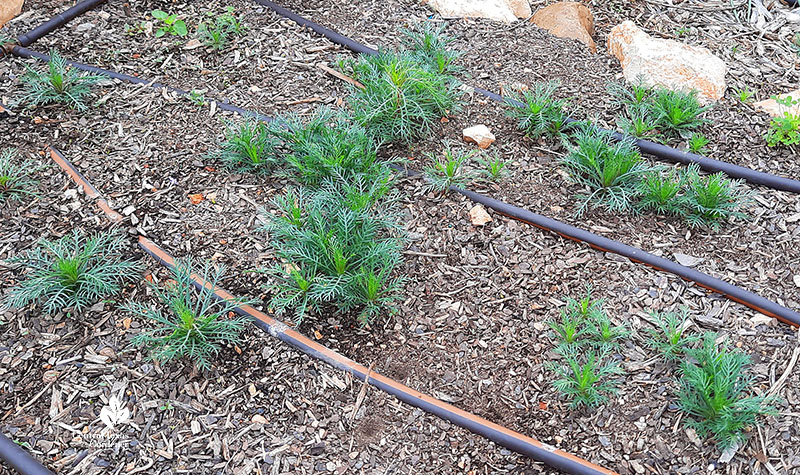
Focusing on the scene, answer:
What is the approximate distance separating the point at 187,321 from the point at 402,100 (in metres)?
1.50

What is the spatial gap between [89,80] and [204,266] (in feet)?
4.86

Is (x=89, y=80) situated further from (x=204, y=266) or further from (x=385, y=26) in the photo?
(x=385, y=26)

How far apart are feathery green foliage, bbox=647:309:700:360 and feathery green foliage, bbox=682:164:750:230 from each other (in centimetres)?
55

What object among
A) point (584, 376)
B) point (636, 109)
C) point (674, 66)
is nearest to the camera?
point (584, 376)

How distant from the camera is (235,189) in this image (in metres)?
2.91

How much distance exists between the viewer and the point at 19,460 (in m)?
1.98

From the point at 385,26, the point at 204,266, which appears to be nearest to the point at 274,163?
the point at 204,266

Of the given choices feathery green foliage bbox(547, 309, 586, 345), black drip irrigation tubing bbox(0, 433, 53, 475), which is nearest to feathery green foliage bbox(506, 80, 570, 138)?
feathery green foliage bbox(547, 309, 586, 345)

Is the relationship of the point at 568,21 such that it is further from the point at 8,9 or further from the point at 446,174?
the point at 8,9

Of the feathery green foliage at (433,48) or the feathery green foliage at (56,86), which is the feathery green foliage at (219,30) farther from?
the feathery green foliage at (433,48)

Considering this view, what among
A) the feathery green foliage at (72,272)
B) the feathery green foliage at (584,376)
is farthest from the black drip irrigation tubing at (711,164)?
the feathery green foliage at (72,272)

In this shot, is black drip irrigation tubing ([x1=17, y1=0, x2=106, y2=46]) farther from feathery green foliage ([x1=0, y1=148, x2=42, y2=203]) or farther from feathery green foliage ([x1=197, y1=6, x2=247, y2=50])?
feathery green foliage ([x1=0, y1=148, x2=42, y2=203])

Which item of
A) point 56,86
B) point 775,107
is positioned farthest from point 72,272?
point 775,107

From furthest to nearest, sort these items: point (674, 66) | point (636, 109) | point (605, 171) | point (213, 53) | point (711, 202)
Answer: point (213, 53)
point (674, 66)
point (636, 109)
point (605, 171)
point (711, 202)
